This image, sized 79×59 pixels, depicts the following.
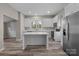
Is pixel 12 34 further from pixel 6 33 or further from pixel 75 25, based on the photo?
pixel 75 25

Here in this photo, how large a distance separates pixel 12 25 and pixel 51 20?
3.85m

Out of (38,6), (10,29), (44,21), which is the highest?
(38,6)

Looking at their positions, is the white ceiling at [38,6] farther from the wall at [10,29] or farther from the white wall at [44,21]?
the wall at [10,29]

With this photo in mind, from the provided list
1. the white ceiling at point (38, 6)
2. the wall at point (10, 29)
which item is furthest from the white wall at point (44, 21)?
the white ceiling at point (38, 6)

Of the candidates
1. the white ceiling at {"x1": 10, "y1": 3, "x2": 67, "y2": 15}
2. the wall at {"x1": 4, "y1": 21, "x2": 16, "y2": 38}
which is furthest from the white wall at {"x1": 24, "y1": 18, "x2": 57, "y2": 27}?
the white ceiling at {"x1": 10, "y1": 3, "x2": 67, "y2": 15}

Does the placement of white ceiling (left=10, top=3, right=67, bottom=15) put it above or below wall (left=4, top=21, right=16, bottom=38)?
above

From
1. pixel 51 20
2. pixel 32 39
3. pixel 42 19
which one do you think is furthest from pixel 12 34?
pixel 32 39

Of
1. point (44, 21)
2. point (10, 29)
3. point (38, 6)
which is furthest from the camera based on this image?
point (10, 29)

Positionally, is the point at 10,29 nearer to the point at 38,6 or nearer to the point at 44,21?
the point at 44,21

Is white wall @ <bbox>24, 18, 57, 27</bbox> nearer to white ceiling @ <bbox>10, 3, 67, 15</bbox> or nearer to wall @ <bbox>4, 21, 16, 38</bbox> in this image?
wall @ <bbox>4, 21, 16, 38</bbox>

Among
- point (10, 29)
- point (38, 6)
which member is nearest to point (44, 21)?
point (10, 29)

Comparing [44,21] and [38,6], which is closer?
[38,6]

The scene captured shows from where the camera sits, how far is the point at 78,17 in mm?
2926

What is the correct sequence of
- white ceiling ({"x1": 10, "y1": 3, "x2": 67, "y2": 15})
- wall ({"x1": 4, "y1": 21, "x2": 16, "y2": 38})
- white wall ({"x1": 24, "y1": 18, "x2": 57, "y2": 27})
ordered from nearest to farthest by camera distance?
white ceiling ({"x1": 10, "y1": 3, "x2": 67, "y2": 15})
white wall ({"x1": 24, "y1": 18, "x2": 57, "y2": 27})
wall ({"x1": 4, "y1": 21, "x2": 16, "y2": 38})
